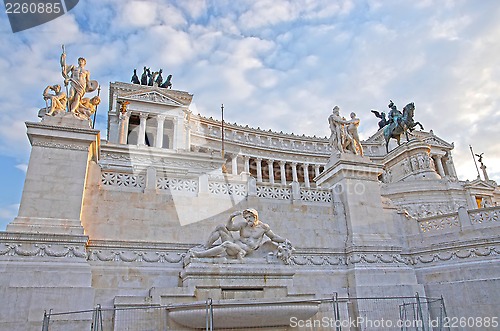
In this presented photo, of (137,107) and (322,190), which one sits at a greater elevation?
(137,107)

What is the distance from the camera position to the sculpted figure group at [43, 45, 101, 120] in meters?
13.3

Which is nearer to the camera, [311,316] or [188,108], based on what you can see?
[311,316]

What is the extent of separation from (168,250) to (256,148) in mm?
48775

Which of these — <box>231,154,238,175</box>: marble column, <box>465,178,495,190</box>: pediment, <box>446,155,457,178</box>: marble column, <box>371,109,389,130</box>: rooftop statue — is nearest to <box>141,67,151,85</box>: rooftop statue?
<box>231,154,238,175</box>: marble column

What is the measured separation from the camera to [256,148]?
199 ft

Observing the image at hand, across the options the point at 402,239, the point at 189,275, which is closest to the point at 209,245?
the point at 189,275

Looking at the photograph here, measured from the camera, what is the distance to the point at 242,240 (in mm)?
12312

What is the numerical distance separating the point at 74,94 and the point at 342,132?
10.9 metres

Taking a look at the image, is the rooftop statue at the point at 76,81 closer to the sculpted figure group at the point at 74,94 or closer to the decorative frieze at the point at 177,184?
the sculpted figure group at the point at 74,94

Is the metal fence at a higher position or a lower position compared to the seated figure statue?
lower

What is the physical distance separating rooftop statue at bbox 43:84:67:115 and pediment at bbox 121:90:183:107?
38245mm

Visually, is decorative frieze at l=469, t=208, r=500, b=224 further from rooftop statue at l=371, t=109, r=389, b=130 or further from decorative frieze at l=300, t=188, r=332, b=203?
rooftop statue at l=371, t=109, r=389, b=130

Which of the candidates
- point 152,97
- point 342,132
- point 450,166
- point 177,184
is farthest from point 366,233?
point 450,166

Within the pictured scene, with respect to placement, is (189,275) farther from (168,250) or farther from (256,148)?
(256,148)
